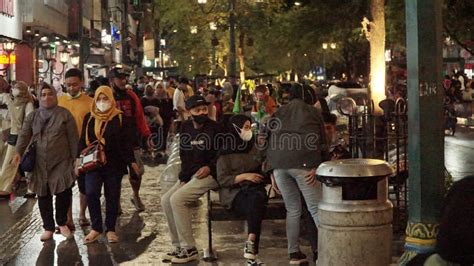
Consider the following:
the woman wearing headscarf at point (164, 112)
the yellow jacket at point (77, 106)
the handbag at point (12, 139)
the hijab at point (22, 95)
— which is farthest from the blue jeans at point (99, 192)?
the woman wearing headscarf at point (164, 112)

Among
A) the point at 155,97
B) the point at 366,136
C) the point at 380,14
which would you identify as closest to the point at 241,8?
the point at 155,97

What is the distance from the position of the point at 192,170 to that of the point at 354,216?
9.57 ft

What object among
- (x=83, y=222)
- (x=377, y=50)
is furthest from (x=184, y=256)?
(x=377, y=50)

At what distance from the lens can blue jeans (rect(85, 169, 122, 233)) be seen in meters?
9.81

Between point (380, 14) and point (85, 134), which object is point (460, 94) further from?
point (85, 134)

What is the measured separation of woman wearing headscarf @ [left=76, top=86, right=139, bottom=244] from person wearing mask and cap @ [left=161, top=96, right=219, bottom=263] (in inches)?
47.2

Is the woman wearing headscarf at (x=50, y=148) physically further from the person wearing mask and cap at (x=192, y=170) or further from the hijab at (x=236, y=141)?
the hijab at (x=236, y=141)

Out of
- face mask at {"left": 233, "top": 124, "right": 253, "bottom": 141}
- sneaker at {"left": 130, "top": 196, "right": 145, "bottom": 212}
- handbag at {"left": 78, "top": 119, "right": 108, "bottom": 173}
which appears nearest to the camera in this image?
face mask at {"left": 233, "top": 124, "right": 253, "bottom": 141}

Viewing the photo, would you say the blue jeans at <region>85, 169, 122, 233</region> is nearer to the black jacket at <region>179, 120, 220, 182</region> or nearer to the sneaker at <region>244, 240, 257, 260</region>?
the black jacket at <region>179, 120, 220, 182</region>

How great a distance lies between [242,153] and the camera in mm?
8641

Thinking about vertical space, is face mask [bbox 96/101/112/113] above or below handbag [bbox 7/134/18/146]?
above

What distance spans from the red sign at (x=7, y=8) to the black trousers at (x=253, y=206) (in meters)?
23.2

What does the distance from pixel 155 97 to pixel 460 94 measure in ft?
64.3

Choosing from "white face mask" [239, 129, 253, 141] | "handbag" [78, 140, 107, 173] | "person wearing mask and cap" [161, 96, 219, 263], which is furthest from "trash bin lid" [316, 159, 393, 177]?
"handbag" [78, 140, 107, 173]
